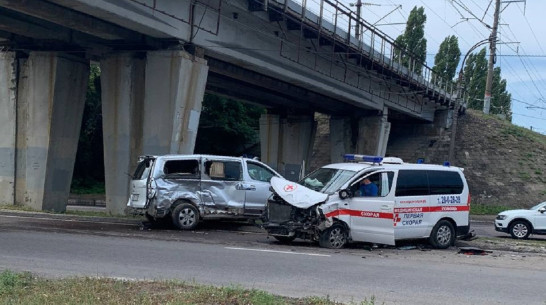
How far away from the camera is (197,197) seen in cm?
1597

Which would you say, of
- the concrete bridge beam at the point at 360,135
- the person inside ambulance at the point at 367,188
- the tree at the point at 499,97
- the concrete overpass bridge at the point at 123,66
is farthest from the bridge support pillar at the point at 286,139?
the tree at the point at 499,97

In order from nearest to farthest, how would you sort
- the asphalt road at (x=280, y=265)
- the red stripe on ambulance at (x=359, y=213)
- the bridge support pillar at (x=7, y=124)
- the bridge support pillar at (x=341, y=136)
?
the asphalt road at (x=280, y=265)
the red stripe on ambulance at (x=359, y=213)
the bridge support pillar at (x=7, y=124)
the bridge support pillar at (x=341, y=136)

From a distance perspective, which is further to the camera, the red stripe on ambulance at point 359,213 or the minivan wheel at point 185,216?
the minivan wheel at point 185,216

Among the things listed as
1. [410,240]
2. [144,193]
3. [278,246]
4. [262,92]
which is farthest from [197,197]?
[262,92]

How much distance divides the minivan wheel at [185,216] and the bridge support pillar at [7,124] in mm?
9479

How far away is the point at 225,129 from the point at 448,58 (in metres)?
28.7

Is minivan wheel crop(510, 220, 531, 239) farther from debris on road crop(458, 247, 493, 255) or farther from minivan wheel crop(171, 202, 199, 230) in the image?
minivan wheel crop(171, 202, 199, 230)

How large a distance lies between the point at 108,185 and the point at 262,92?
1483 centimetres

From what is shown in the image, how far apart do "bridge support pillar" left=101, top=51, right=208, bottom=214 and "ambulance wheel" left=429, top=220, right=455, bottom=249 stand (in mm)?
9184

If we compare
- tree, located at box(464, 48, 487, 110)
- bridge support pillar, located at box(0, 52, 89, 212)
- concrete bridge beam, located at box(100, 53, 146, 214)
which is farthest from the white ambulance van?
tree, located at box(464, 48, 487, 110)

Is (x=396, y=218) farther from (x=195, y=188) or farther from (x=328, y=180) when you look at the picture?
(x=195, y=188)

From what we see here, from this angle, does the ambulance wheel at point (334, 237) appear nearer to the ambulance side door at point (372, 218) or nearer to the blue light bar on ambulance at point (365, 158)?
the ambulance side door at point (372, 218)

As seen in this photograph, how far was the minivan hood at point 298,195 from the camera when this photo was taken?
13.0m

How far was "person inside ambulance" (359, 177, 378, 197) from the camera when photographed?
532 inches
